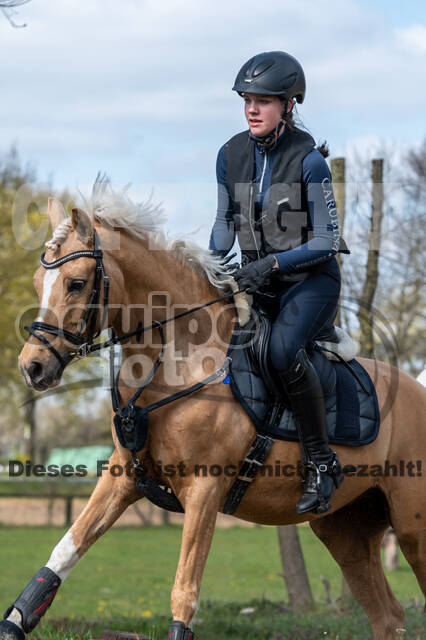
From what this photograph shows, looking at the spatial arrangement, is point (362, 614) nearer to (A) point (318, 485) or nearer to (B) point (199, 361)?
(A) point (318, 485)

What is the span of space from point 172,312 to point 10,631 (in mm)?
2021

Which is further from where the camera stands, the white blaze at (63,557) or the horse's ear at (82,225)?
the white blaze at (63,557)

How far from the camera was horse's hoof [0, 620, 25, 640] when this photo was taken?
4.47m

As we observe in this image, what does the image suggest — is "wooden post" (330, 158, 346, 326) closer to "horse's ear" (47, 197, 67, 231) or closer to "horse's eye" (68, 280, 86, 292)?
"horse's ear" (47, 197, 67, 231)

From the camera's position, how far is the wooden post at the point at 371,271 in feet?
33.3

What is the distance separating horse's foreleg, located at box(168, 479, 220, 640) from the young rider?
2.62ft

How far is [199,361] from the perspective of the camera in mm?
4871

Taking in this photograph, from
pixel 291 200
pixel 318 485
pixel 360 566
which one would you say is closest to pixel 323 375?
pixel 318 485

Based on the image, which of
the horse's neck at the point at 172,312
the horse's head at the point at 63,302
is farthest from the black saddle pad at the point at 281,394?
the horse's head at the point at 63,302

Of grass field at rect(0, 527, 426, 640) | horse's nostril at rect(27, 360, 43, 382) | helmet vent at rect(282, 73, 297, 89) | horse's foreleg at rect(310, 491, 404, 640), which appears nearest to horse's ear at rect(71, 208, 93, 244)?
horse's nostril at rect(27, 360, 43, 382)

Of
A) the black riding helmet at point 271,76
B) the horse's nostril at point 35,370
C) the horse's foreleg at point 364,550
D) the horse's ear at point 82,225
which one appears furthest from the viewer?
the horse's foreleg at point 364,550

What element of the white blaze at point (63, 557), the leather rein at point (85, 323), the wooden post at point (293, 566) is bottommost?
the wooden post at point (293, 566)

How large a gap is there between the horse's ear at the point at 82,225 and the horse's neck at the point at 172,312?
0.86 ft

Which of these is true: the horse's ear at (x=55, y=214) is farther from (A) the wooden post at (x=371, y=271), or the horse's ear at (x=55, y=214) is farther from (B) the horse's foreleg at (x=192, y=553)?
(A) the wooden post at (x=371, y=271)
